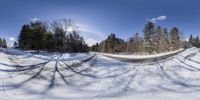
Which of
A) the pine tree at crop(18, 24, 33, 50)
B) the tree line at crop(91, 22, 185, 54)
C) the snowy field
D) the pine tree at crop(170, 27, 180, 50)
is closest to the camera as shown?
the snowy field

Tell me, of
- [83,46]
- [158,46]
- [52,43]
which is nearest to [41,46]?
[52,43]

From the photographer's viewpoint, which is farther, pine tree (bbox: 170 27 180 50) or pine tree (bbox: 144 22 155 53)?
pine tree (bbox: 170 27 180 50)

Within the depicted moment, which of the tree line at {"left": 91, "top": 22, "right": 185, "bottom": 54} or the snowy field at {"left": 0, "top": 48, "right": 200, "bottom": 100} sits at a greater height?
the tree line at {"left": 91, "top": 22, "right": 185, "bottom": 54}

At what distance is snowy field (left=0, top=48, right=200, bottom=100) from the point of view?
3.52 m

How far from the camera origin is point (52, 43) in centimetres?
3441

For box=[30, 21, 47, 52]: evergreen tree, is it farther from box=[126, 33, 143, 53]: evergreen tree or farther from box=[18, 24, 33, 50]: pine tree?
box=[126, 33, 143, 53]: evergreen tree

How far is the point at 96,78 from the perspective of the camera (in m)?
4.13

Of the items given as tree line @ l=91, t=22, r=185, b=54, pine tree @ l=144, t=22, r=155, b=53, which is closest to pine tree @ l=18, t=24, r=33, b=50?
tree line @ l=91, t=22, r=185, b=54

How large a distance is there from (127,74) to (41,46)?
28.5 m

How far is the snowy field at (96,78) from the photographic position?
139 inches

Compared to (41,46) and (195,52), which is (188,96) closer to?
(195,52)

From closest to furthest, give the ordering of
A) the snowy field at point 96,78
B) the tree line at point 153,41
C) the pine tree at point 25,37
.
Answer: the snowy field at point 96,78
the pine tree at point 25,37
the tree line at point 153,41

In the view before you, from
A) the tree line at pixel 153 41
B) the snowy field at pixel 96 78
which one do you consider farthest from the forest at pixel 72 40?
the snowy field at pixel 96 78

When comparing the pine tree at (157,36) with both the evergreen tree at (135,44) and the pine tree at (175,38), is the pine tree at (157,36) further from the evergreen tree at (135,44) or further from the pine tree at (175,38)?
the pine tree at (175,38)
